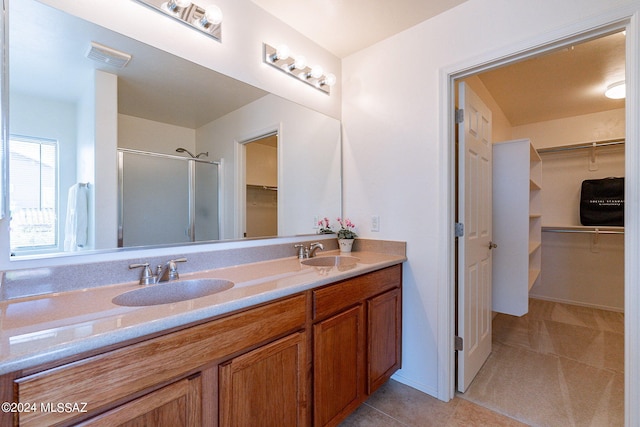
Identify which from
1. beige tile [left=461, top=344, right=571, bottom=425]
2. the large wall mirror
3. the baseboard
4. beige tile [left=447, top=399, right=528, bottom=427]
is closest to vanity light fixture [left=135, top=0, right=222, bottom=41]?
the large wall mirror

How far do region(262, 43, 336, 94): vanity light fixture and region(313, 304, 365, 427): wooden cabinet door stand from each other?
154cm

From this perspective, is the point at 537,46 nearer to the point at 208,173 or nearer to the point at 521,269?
the point at 521,269

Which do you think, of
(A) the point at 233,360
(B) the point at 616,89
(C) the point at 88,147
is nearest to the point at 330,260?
(A) the point at 233,360

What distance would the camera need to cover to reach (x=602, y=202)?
128 inches

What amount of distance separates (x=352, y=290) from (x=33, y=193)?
54.4 inches

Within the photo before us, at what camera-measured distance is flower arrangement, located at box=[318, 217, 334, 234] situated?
215cm

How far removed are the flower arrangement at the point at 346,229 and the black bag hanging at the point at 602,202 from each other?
318 cm

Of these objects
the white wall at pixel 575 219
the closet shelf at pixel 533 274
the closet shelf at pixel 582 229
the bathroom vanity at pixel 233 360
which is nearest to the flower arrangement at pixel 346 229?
the bathroom vanity at pixel 233 360

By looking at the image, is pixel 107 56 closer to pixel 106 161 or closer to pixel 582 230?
pixel 106 161

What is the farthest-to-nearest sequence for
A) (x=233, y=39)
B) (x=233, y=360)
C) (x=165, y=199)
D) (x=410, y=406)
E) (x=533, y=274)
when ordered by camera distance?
(x=533, y=274) → (x=410, y=406) → (x=233, y=39) → (x=165, y=199) → (x=233, y=360)

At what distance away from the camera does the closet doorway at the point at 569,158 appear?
Answer: 272cm

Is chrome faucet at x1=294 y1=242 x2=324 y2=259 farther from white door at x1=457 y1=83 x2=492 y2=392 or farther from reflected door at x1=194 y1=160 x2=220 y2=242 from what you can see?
white door at x1=457 y1=83 x2=492 y2=392

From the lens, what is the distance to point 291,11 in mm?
1707

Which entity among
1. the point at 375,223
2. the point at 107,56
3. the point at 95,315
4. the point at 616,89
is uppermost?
the point at 616,89
